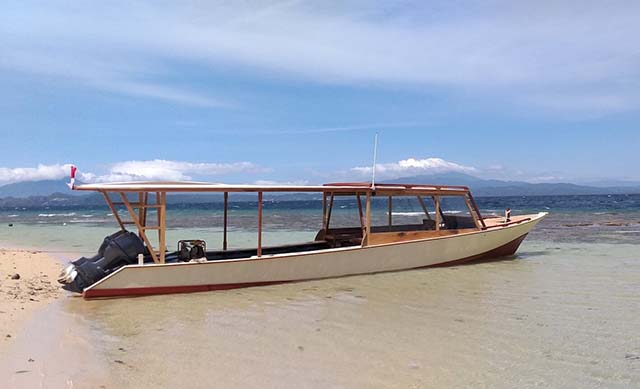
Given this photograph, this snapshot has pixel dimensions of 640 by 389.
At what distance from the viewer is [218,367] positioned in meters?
6.02

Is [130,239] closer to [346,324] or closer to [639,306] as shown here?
[346,324]

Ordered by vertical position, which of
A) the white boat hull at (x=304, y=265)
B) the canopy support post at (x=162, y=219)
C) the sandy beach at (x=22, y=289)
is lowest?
the sandy beach at (x=22, y=289)

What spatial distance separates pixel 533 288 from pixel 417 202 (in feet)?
12.6

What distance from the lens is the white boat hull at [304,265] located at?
9.80 m

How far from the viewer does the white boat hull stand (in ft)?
32.2

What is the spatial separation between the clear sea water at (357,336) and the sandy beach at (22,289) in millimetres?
281

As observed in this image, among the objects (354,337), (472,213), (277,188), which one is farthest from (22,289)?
(472,213)

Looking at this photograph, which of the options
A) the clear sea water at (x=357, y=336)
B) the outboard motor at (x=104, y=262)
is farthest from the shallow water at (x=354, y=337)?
the outboard motor at (x=104, y=262)

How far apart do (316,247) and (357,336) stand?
20.6 feet

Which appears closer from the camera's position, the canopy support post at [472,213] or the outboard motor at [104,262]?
the outboard motor at [104,262]

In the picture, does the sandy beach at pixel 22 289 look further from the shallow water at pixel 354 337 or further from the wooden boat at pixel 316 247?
the wooden boat at pixel 316 247

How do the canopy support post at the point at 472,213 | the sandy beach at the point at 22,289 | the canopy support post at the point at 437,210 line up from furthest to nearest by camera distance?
the canopy support post at the point at 472,213
the canopy support post at the point at 437,210
the sandy beach at the point at 22,289

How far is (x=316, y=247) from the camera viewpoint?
44.3 ft

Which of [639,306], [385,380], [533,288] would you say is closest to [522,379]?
[385,380]
